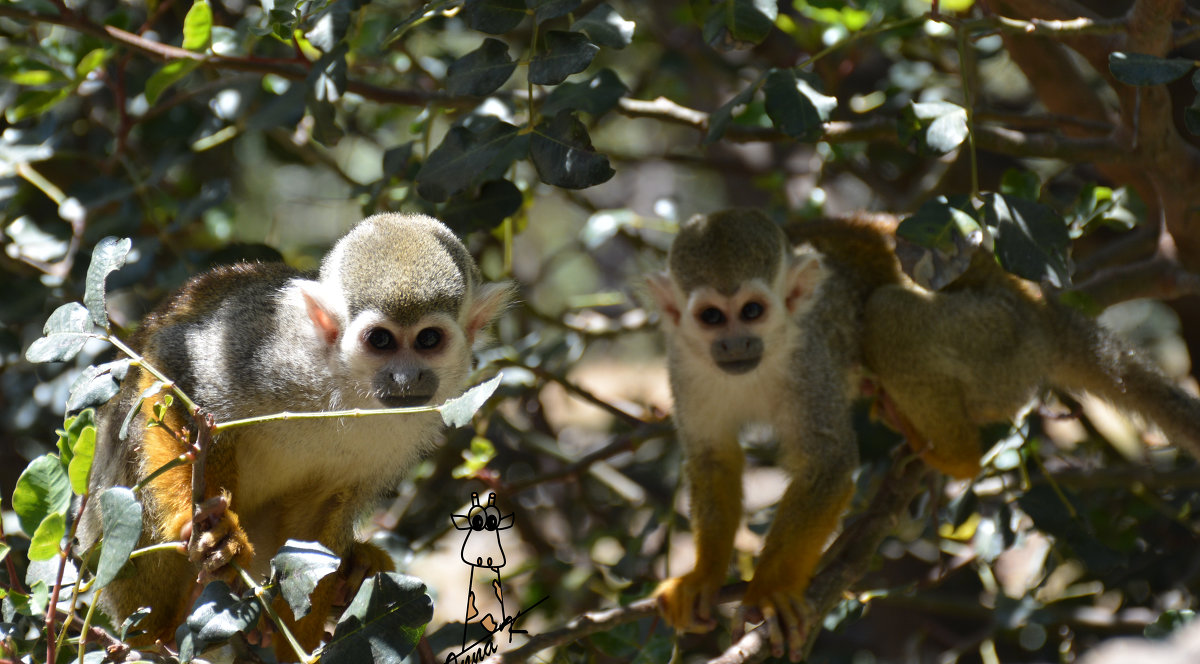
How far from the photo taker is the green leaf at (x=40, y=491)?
1.60 metres

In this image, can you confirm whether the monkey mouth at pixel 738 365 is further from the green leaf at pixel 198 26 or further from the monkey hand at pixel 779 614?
the green leaf at pixel 198 26

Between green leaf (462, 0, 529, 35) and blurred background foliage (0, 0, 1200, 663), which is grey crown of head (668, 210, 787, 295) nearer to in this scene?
blurred background foliage (0, 0, 1200, 663)

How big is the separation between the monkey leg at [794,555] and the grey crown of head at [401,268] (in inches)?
46.5

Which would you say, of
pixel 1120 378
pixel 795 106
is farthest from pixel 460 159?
pixel 1120 378

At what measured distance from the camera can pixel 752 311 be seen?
10.3ft

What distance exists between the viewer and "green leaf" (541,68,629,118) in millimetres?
2480

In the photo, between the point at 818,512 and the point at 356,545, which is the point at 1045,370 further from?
the point at 356,545

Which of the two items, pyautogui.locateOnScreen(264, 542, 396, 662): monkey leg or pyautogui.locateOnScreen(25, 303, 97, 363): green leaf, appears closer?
pyautogui.locateOnScreen(25, 303, 97, 363): green leaf

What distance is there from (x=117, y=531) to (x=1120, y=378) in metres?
2.96

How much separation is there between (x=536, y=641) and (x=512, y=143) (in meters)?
1.15

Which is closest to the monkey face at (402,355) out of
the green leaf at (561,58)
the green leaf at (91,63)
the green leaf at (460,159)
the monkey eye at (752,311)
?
the green leaf at (460,159)

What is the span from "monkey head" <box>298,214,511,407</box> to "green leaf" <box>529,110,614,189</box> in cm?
40

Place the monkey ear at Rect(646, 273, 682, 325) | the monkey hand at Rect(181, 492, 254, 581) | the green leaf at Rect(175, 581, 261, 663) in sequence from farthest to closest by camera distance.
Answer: the monkey ear at Rect(646, 273, 682, 325) < the monkey hand at Rect(181, 492, 254, 581) < the green leaf at Rect(175, 581, 261, 663)

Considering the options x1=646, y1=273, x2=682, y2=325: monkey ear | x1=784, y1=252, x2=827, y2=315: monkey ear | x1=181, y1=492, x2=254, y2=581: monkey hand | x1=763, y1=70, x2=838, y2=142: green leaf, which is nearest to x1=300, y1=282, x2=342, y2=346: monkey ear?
x1=181, y1=492, x2=254, y2=581: monkey hand
